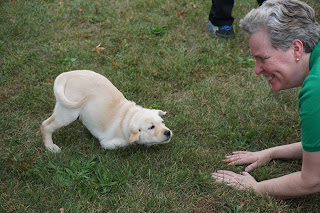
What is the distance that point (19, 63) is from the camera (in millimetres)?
5129

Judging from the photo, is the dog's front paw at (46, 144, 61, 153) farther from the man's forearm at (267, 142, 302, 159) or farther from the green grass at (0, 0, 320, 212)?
the man's forearm at (267, 142, 302, 159)

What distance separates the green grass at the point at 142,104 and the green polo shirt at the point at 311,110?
0.73m

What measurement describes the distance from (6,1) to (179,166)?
575 centimetres

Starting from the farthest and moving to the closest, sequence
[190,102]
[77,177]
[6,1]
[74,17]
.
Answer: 1. [6,1]
2. [74,17]
3. [190,102]
4. [77,177]

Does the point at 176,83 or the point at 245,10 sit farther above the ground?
the point at 245,10

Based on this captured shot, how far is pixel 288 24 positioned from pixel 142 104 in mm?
2288

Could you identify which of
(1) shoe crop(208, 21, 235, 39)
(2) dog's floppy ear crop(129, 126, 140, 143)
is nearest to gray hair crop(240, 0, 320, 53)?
(2) dog's floppy ear crop(129, 126, 140, 143)

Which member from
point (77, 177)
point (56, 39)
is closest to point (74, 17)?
point (56, 39)

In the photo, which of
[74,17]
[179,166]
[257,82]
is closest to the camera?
[179,166]

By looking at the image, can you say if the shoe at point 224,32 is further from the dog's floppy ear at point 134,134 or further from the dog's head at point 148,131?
the dog's floppy ear at point 134,134

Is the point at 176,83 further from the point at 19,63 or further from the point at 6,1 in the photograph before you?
the point at 6,1

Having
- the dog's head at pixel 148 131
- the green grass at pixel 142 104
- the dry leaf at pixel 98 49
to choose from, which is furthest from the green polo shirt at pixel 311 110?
the dry leaf at pixel 98 49

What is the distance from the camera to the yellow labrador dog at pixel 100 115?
3.45 m

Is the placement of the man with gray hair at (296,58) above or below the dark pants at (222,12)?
above
